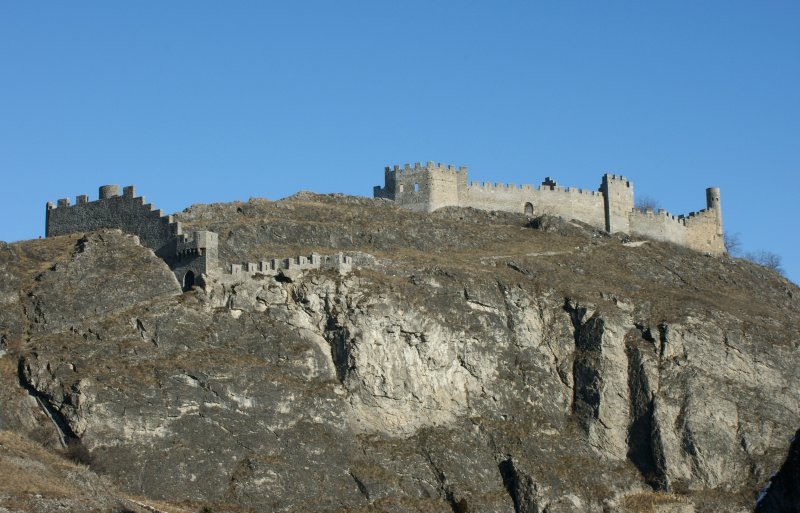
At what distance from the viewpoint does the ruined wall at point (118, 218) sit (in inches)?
3322

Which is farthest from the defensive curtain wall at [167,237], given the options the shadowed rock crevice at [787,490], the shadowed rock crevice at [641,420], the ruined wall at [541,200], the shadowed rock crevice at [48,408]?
the shadowed rock crevice at [787,490]

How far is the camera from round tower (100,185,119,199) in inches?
3474

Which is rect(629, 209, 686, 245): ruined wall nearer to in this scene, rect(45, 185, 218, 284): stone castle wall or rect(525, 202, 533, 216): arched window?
rect(525, 202, 533, 216): arched window

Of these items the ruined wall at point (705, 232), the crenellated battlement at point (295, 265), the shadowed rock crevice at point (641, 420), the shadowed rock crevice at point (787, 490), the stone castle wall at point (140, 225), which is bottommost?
the shadowed rock crevice at point (787, 490)

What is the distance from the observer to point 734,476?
259 ft

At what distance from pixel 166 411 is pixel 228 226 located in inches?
765

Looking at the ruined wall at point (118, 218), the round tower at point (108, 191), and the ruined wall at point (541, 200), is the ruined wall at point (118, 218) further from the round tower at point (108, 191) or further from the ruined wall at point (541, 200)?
the ruined wall at point (541, 200)

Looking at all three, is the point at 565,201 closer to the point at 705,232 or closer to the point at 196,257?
the point at 705,232

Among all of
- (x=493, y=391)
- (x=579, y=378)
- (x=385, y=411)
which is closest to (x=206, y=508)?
(x=385, y=411)

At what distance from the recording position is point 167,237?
276 ft

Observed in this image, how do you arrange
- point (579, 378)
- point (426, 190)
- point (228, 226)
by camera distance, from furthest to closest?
point (426, 190) < point (228, 226) < point (579, 378)

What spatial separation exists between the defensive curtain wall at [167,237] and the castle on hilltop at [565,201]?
16945 millimetres

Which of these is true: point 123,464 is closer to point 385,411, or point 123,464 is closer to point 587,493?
point 385,411

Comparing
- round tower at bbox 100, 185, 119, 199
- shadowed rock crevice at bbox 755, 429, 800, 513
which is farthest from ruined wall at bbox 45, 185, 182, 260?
shadowed rock crevice at bbox 755, 429, 800, 513
